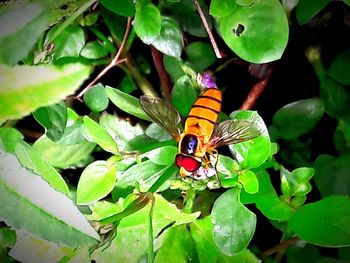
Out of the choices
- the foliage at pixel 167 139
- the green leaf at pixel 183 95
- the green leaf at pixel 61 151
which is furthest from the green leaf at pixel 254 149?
the green leaf at pixel 61 151

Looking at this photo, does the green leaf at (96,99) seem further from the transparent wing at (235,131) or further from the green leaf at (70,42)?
the transparent wing at (235,131)

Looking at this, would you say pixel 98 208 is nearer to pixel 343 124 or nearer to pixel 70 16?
pixel 70 16

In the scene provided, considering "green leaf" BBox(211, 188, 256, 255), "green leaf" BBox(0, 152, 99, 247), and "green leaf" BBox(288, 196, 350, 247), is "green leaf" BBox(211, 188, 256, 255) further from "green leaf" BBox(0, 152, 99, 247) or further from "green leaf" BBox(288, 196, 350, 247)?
"green leaf" BBox(0, 152, 99, 247)

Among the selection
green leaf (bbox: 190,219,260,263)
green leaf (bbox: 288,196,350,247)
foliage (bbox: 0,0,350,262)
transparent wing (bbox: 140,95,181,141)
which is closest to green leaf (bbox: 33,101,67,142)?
foliage (bbox: 0,0,350,262)

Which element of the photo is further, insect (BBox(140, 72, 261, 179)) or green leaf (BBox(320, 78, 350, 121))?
green leaf (BBox(320, 78, 350, 121))

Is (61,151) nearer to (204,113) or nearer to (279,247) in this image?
(204,113)

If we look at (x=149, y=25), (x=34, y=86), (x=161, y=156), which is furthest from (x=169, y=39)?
(x=34, y=86)

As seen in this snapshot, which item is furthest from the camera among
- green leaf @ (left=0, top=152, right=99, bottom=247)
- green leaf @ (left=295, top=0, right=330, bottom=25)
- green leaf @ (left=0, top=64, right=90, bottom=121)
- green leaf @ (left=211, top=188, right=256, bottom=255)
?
green leaf @ (left=295, top=0, right=330, bottom=25)
